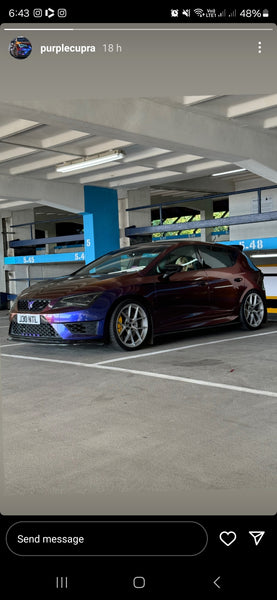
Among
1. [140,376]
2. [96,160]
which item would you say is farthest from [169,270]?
[96,160]

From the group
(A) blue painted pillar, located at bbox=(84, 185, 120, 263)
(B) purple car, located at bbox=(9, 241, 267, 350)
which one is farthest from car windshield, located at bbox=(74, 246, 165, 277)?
(A) blue painted pillar, located at bbox=(84, 185, 120, 263)

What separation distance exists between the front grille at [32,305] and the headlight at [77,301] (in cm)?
17

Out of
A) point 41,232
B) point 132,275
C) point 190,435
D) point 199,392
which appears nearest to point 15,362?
point 132,275

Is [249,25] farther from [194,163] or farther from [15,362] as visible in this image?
[194,163]

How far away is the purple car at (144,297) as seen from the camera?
5188 millimetres

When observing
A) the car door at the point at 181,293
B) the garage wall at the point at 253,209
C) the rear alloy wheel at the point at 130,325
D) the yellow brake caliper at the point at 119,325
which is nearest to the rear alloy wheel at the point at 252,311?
the car door at the point at 181,293

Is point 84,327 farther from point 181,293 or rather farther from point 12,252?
point 12,252

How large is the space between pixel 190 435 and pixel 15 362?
2.87 m

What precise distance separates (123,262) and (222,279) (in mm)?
1224
